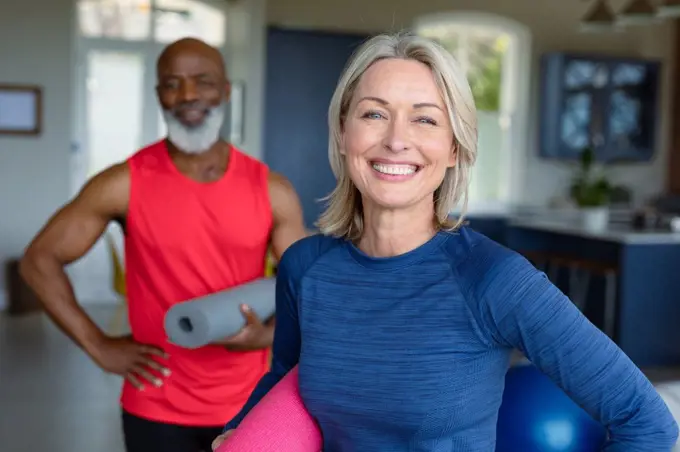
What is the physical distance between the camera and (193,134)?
7.91ft

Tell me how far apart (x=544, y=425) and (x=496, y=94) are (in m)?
8.41

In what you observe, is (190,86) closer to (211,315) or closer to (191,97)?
(191,97)

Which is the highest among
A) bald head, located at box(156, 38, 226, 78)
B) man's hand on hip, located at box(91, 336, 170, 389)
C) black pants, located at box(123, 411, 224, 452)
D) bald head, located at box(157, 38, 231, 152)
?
bald head, located at box(156, 38, 226, 78)

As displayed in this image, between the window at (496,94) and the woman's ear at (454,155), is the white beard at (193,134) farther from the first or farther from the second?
the window at (496,94)

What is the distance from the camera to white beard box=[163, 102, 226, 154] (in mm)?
2406

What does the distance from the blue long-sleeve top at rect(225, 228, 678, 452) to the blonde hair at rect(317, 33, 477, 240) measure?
0.26 feet

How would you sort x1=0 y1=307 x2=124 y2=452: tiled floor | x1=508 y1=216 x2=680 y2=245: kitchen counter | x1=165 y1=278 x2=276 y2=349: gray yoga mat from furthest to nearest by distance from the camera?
x1=508 y1=216 x2=680 y2=245: kitchen counter
x1=0 y1=307 x2=124 y2=452: tiled floor
x1=165 y1=278 x2=276 y2=349: gray yoga mat

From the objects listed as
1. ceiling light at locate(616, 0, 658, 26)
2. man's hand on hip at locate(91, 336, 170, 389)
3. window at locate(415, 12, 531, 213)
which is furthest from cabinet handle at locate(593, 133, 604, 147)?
man's hand on hip at locate(91, 336, 170, 389)

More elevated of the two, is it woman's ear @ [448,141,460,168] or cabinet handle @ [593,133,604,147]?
cabinet handle @ [593,133,604,147]

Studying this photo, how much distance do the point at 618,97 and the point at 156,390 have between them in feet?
27.7

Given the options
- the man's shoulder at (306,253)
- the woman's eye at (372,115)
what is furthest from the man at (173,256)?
the woman's eye at (372,115)

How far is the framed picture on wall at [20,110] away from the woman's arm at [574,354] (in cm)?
782

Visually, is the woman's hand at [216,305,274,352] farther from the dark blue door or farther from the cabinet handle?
the cabinet handle

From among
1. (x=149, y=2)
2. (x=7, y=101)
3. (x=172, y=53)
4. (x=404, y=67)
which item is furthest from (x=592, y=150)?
(x=404, y=67)
